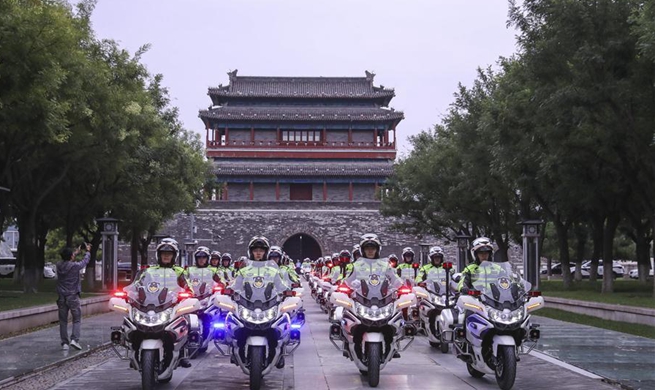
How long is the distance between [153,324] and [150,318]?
96mm

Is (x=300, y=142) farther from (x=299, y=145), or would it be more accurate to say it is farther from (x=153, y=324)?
(x=153, y=324)

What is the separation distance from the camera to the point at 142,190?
36.6 meters

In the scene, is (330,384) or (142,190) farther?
(142,190)

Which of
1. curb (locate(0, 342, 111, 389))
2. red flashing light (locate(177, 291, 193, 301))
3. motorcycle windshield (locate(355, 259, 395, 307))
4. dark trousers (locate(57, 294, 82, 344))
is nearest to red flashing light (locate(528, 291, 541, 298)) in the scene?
motorcycle windshield (locate(355, 259, 395, 307))

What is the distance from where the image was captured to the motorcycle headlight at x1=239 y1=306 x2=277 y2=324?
36.7 ft

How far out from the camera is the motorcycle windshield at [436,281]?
17.2 metres

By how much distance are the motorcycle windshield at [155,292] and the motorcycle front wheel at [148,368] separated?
0.57 metres

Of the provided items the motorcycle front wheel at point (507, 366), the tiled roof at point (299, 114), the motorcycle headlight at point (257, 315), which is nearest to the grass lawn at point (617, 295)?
the motorcycle front wheel at point (507, 366)

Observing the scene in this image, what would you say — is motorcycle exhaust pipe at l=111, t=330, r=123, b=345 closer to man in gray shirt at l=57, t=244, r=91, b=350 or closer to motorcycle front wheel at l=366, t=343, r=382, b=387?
motorcycle front wheel at l=366, t=343, r=382, b=387

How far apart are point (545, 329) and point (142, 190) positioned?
19.8 m

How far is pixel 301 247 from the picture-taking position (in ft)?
239

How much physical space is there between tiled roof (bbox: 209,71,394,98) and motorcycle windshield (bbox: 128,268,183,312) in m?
63.1

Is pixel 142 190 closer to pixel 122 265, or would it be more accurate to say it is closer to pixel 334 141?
pixel 122 265

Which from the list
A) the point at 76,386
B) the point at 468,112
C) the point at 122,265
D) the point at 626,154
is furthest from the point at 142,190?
the point at 122,265
